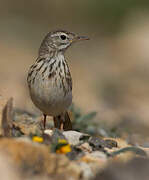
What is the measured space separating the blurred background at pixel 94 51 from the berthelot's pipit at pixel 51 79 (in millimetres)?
3497

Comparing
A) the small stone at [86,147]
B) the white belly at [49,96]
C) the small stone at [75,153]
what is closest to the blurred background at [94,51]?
the white belly at [49,96]

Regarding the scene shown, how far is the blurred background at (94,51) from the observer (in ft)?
44.4

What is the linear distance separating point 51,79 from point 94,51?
14.9 m

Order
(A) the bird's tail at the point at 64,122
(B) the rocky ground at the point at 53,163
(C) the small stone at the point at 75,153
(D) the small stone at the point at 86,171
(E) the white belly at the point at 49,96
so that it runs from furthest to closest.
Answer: (A) the bird's tail at the point at 64,122, (E) the white belly at the point at 49,96, (C) the small stone at the point at 75,153, (D) the small stone at the point at 86,171, (B) the rocky ground at the point at 53,163

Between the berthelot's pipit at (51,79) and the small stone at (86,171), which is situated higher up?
the berthelot's pipit at (51,79)

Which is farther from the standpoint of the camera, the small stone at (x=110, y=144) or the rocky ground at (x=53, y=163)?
the small stone at (x=110, y=144)

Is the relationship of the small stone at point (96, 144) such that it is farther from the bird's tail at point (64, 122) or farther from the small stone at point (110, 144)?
the bird's tail at point (64, 122)

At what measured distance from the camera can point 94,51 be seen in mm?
21703

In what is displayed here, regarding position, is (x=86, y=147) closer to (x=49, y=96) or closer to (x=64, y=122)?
(x=49, y=96)

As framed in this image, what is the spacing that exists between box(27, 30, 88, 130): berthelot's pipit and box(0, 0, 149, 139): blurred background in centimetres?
350

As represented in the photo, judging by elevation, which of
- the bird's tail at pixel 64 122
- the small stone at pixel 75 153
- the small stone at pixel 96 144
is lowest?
the bird's tail at pixel 64 122

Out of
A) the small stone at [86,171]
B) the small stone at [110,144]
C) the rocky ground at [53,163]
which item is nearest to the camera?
the rocky ground at [53,163]

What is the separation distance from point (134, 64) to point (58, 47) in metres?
11.9

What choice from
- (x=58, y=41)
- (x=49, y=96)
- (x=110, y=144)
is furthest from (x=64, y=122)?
(x=110, y=144)
